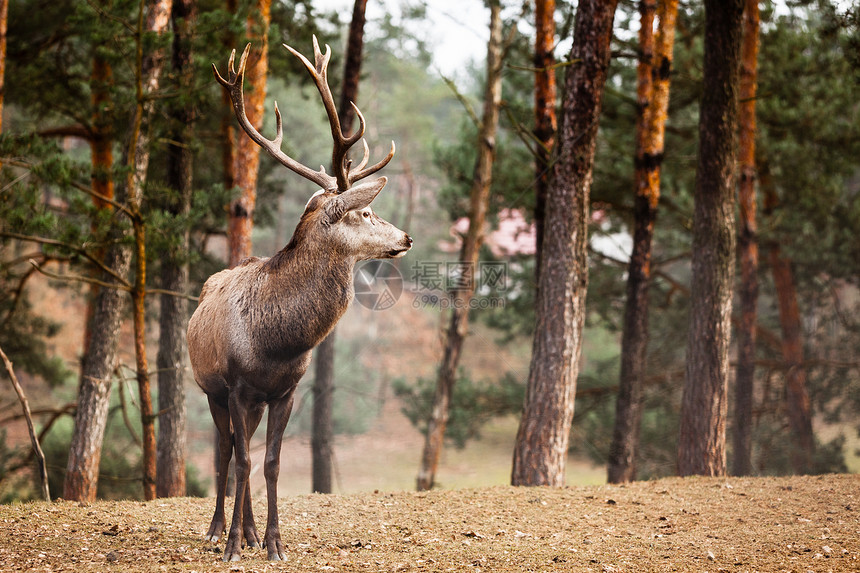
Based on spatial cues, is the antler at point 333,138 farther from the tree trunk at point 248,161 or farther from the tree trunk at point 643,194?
the tree trunk at point 643,194

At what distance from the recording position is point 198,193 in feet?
23.8

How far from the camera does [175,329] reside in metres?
9.19

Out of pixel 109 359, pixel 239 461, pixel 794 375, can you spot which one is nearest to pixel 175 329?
pixel 109 359

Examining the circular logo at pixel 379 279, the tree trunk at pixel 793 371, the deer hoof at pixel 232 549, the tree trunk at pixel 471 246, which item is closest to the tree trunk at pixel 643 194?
the tree trunk at pixel 471 246

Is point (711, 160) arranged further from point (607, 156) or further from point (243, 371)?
point (243, 371)

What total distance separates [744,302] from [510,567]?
28.7 feet

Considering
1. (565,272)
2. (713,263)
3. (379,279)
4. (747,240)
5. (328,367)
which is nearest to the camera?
(565,272)

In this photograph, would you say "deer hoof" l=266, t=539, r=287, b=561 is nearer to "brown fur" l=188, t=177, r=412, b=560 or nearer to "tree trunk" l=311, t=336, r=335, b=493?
"brown fur" l=188, t=177, r=412, b=560

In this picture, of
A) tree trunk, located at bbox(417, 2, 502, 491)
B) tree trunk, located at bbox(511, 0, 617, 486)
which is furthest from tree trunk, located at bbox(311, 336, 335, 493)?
tree trunk, located at bbox(511, 0, 617, 486)

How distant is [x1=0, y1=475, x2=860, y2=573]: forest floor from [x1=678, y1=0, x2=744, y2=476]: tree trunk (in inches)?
40.9

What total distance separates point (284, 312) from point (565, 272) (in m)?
3.44

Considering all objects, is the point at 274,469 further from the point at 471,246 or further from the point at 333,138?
the point at 471,246

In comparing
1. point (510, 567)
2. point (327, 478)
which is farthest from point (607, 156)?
point (510, 567)

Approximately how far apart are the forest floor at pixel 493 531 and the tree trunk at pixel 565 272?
54 centimetres
